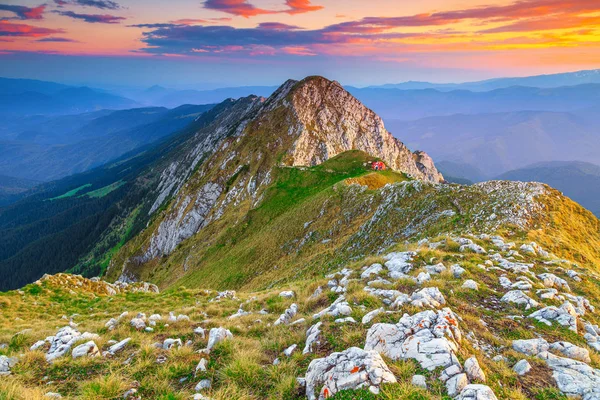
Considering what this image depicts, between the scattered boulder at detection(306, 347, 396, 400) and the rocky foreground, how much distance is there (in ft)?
0.09

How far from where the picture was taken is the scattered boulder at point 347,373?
634 centimetres

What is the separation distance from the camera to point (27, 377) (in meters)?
8.32

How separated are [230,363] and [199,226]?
91228 mm

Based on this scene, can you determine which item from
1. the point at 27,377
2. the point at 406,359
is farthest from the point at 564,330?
the point at 27,377

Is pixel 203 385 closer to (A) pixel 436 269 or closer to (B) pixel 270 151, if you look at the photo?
(A) pixel 436 269

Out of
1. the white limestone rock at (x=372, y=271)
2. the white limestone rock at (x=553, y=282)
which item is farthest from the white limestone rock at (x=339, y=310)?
the white limestone rock at (x=553, y=282)

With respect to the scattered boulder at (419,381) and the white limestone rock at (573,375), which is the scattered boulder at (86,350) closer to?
the scattered boulder at (419,381)

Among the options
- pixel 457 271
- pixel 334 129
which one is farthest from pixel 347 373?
pixel 334 129

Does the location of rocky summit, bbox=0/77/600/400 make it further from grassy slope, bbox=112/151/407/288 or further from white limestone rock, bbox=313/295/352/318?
grassy slope, bbox=112/151/407/288

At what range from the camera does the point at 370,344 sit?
7.92 m

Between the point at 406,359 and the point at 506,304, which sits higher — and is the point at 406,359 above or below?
above

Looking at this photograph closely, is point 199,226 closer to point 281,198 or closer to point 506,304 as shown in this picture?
point 281,198

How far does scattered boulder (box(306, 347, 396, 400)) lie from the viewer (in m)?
6.34

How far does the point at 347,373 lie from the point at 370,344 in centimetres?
158
